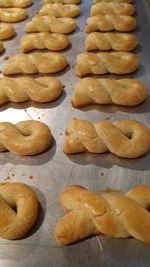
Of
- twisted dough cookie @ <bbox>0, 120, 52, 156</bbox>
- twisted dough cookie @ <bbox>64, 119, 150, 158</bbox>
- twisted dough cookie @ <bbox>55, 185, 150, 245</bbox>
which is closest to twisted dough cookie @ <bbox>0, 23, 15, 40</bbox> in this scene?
twisted dough cookie @ <bbox>0, 120, 52, 156</bbox>

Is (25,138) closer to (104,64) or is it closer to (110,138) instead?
(110,138)

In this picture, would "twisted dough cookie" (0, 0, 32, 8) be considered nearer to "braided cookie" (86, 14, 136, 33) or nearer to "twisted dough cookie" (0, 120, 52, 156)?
"braided cookie" (86, 14, 136, 33)

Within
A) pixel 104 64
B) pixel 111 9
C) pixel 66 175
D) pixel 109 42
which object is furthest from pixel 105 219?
pixel 111 9

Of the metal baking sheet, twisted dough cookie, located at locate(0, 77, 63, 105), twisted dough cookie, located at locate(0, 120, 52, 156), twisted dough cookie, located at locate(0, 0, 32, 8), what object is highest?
twisted dough cookie, located at locate(0, 0, 32, 8)

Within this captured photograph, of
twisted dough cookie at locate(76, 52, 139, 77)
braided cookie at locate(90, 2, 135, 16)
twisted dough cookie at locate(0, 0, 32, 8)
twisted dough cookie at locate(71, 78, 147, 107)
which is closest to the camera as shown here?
twisted dough cookie at locate(71, 78, 147, 107)

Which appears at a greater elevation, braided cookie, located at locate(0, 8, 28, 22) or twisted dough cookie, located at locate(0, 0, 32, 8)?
twisted dough cookie, located at locate(0, 0, 32, 8)

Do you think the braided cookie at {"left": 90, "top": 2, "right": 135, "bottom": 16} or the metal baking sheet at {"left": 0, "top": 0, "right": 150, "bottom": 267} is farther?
the braided cookie at {"left": 90, "top": 2, "right": 135, "bottom": 16}

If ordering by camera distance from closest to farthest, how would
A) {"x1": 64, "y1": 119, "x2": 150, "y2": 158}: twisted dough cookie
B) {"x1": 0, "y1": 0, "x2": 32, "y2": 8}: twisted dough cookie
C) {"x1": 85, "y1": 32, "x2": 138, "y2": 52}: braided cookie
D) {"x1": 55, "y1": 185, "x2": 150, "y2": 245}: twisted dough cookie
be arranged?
{"x1": 55, "y1": 185, "x2": 150, "y2": 245}: twisted dough cookie → {"x1": 64, "y1": 119, "x2": 150, "y2": 158}: twisted dough cookie → {"x1": 85, "y1": 32, "x2": 138, "y2": 52}: braided cookie → {"x1": 0, "y1": 0, "x2": 32, "y2": 8}: twisted dough cookie
